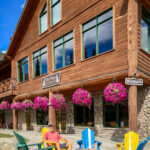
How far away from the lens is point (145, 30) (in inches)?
375

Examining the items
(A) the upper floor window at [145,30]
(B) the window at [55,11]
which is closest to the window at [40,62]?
(B) the window at [55,11]

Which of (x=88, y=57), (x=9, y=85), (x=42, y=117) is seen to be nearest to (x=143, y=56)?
(x=88, y=57)

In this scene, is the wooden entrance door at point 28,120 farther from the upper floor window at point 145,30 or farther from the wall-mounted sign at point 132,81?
the wall-mounted sign at point 132,81

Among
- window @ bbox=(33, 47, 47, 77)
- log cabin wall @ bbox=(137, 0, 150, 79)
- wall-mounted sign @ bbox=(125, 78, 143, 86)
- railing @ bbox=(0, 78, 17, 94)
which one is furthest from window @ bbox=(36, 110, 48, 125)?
wall-mounted sign @ bbox=(125, 78, 143, 86)

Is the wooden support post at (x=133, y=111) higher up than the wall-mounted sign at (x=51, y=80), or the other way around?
the wall-mounted sign at (x=51, y=80)

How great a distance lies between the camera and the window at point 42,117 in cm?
1651

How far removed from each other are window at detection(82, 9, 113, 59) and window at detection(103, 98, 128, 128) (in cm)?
314

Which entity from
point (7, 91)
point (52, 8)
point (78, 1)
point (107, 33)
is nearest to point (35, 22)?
point (52, 8)

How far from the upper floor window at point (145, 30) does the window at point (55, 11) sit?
575 cm

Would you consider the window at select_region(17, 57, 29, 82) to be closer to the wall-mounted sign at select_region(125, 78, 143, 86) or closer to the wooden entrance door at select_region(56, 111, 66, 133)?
the wooden entrance door at select_region(56, 111, 66, 133)

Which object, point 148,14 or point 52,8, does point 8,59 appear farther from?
point 148,14

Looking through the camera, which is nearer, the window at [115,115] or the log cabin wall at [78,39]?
the log cabin wall at [78,39]

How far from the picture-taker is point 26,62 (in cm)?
1669

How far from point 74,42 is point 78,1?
2.35m
